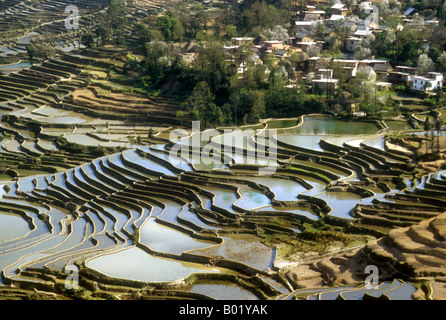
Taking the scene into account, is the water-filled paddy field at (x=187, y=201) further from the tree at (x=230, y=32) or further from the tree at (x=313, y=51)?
the tree at (x=230, y=32)

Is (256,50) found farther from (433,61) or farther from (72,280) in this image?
(72,280)

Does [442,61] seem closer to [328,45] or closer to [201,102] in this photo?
[328,45]

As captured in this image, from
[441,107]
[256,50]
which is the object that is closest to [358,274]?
[441,107]

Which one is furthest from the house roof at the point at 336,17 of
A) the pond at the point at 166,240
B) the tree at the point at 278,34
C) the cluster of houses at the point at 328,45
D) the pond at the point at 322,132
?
the pond at the point at 166,240

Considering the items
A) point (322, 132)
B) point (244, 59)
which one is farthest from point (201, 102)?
point (322, 132)

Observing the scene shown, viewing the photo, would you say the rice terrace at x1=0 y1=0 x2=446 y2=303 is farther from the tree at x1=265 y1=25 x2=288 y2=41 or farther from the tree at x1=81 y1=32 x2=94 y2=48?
the tree at x1=265 y1=25 x2=288 y2=41
